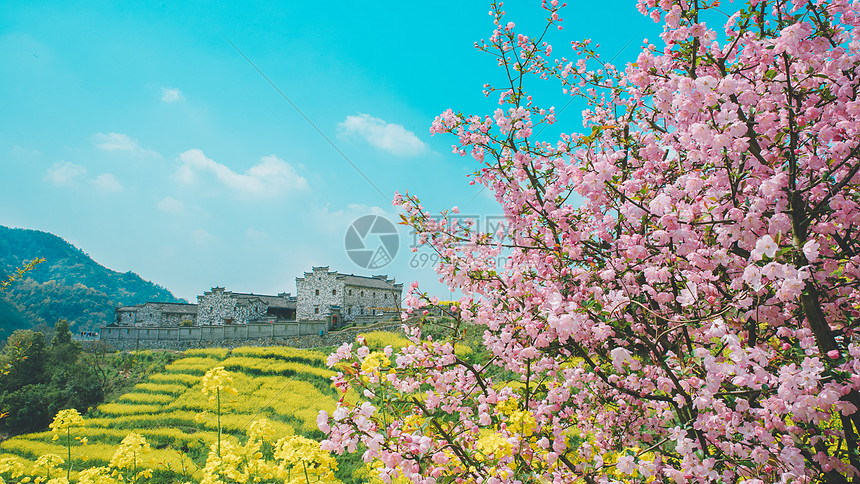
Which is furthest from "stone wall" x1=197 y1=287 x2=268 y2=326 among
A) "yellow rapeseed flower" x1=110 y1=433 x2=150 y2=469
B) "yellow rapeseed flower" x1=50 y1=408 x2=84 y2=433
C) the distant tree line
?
"yellow rapeseed flower" x1=110 y1=433 x2=150 y2=469

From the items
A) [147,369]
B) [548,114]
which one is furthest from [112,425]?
[548,114]

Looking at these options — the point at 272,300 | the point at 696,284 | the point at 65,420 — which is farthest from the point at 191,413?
the point at 272,300

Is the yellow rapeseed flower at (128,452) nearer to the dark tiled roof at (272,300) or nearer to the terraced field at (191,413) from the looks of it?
the terraced field at (191,413)

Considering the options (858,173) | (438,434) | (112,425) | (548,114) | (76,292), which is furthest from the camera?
(76,292)

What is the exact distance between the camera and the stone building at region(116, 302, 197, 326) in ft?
130

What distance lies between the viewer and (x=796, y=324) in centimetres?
265

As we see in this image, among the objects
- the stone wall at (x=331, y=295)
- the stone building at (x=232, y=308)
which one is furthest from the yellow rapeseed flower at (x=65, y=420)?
the stone building at (x=232, y=308)

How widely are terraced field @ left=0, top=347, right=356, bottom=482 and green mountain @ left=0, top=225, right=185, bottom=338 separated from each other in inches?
1568

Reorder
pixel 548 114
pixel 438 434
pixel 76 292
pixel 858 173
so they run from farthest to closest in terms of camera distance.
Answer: pixel 76 292, pixel 548 114, pixel 438 434, pixel 858 173

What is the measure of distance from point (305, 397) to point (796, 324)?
1667cm

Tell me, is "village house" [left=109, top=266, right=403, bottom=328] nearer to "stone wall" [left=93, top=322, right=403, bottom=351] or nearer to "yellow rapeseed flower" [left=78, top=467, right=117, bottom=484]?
"stone wall" [left=93, top=322, right=403, bottom=351]

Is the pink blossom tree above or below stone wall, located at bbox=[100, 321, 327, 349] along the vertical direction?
above

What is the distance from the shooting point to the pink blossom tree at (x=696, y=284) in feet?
7.18

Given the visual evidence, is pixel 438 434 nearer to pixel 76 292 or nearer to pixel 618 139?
pixel 618 139
